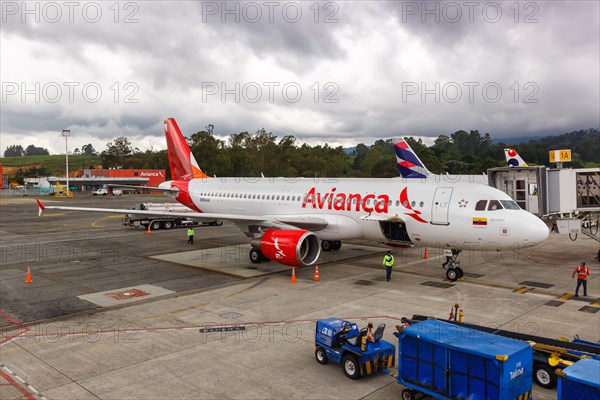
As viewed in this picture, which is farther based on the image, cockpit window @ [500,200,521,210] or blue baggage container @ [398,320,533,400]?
cockpit window @ [500,200,521,210]

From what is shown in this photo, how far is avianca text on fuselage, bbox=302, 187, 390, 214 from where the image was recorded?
2202cm

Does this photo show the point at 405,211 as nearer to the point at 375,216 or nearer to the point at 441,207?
the point at 375,216

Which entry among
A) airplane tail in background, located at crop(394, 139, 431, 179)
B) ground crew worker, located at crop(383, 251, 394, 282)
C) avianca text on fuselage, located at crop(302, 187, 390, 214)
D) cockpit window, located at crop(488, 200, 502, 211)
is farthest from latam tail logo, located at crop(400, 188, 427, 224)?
airplane tail in background, located at crop(394, 139, 431, 179)

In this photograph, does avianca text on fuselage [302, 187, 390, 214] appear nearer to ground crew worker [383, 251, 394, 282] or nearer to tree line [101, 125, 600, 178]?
ground crew worker [383, 251, 394, 282]

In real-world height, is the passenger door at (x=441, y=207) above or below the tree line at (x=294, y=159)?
below

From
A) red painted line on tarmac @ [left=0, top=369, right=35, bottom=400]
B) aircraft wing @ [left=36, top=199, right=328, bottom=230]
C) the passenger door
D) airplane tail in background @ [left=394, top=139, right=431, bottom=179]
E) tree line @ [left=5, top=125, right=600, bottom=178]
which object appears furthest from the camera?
tree line @ [left=5, top=125, right=600, bottom=178]

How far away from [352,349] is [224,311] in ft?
21.6

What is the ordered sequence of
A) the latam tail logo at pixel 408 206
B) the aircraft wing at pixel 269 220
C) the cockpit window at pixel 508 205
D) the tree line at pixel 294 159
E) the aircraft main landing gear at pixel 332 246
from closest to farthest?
the cockpit window at pixel 508 205 < the latam tail logo at pixel 408 206 < the aircraft wing at pixel 269 220 < the aircraft main landing gear at pixel 332 246 < the tree line at pixel 294 159

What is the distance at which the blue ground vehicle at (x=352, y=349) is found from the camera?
10.5 meters

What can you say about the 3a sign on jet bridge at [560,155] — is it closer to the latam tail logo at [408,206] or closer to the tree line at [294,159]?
the latam tail logo at [408,206]

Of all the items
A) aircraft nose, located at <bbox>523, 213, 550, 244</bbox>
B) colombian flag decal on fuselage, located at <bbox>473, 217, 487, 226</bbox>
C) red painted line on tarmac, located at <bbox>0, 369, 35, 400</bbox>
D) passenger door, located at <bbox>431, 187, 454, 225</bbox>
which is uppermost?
passenger door, located at <bbox>431, 187, 454, 225</bbox>

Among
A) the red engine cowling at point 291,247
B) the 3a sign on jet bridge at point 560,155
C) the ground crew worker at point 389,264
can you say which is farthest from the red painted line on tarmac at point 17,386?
the 3a sign on jet bridge at point 560,155

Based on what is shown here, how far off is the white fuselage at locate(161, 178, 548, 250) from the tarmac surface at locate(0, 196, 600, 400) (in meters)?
2.01

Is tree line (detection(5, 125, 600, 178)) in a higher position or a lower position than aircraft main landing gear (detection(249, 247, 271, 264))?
higher
